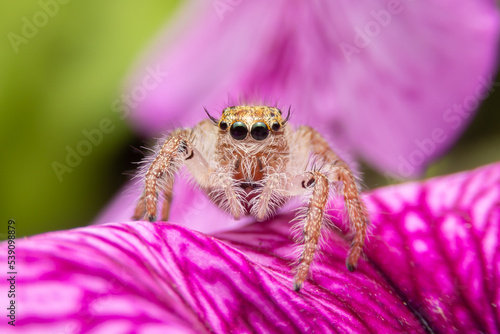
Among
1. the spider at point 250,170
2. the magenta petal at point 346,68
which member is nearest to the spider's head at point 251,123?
the spider at point 250,170

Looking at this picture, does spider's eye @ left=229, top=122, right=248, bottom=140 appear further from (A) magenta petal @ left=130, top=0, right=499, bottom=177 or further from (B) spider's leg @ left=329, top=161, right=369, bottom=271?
(A) magenta petal @ left=130, top=0, right=499, bottom=177

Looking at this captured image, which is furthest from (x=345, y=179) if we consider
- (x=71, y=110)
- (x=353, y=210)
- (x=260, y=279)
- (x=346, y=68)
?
(x=71, y=110)

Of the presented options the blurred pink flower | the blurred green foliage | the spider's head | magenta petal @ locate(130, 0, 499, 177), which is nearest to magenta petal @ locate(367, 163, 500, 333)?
the blurred pink flower

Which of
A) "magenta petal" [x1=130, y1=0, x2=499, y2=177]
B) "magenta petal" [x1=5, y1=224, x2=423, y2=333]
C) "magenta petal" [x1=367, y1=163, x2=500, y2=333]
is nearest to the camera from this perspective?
"magenta petal" [x1=5, y1=224, x2=423, y2=333]

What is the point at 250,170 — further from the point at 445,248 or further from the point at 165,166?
the point at 445,248

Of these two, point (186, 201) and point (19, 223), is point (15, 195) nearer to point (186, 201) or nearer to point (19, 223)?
point (19, 223)

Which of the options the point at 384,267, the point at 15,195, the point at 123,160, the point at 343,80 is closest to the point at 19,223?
the point at 15,195
